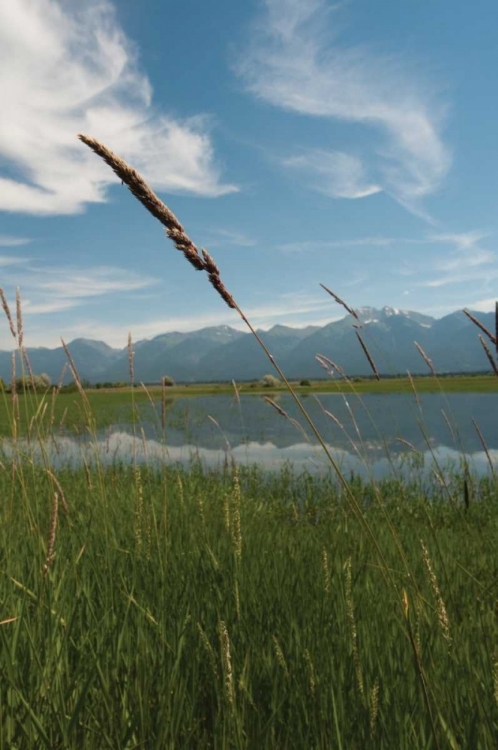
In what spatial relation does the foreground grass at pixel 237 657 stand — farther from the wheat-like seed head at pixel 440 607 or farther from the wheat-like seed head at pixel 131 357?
the wheat-like seed head at pixel 131 357

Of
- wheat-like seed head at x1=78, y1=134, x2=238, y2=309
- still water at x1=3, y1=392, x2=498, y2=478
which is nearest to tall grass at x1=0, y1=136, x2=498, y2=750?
wheat-like seed head at x1=78, y1=134, x2=238, y2=309

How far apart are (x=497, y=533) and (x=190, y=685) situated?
13.4 feet

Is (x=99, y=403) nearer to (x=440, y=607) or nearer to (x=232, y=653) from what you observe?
(x=232, y=653)

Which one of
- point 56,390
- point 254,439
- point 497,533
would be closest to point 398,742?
point 56,390

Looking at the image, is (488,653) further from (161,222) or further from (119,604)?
(161,222)

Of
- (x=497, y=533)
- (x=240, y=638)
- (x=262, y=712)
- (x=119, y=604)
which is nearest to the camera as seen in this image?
(x=262, y=712)

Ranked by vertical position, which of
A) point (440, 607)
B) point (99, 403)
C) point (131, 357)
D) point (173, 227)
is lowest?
point (99, 403)

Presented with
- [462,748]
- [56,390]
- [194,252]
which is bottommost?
[462,748]

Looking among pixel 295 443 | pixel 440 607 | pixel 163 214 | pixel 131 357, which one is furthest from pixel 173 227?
pixel 295 443

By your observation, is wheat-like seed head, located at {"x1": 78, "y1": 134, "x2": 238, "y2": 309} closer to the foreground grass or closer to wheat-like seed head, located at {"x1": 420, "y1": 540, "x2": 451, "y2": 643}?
the foreground grass

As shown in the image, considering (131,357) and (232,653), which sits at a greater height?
(131,357)

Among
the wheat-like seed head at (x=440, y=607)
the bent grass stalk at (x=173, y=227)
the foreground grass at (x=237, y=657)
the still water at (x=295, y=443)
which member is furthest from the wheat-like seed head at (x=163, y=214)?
the still water at (x=295, y=443)

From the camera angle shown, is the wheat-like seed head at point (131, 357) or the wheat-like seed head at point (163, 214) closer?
the wheat-like seed head at point (163, 214)

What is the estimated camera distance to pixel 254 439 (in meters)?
21.3
